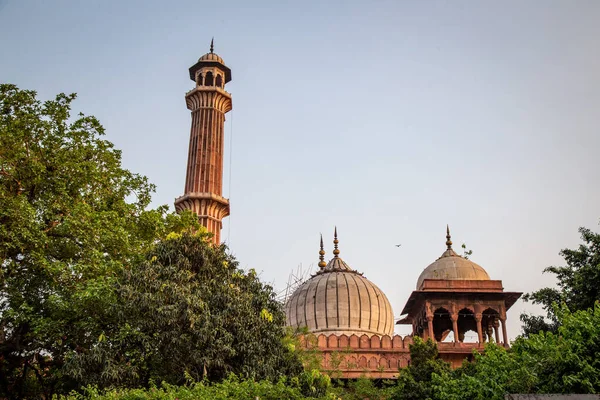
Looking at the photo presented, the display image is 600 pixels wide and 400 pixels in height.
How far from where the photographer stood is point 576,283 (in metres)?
16.9

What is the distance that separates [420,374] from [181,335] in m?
6.16

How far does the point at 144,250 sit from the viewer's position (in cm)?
1595

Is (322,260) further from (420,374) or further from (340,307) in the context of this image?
(420,374)

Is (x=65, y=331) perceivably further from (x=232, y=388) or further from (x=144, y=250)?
(x=232, y=388)

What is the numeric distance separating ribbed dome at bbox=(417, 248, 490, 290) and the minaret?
8.24 m

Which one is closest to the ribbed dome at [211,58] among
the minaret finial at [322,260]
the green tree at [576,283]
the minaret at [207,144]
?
the minaret at [207,144]

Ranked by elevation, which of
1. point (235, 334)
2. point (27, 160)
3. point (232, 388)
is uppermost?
point (27, 160)

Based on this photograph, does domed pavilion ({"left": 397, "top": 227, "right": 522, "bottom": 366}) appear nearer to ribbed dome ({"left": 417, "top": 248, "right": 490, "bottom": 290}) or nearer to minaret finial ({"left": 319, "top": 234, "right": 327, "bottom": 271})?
ribbed dome ({"left": 417, "top": 248, "right": 490, "bottom": 290})

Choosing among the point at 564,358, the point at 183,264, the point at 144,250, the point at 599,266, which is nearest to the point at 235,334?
the point at 183,264

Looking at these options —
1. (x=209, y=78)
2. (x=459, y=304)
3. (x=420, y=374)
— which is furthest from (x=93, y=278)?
(x=209, y=78)

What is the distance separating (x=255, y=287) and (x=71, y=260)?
12.9ft

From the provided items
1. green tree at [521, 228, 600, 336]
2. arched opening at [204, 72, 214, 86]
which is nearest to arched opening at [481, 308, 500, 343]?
green tree at [521, 228, 600, 336]

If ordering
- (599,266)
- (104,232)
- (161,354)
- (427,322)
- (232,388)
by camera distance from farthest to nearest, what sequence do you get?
(427,322), (599,266), (104,232), (161,354), (232,388)

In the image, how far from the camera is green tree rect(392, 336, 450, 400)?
15481 millimetres
